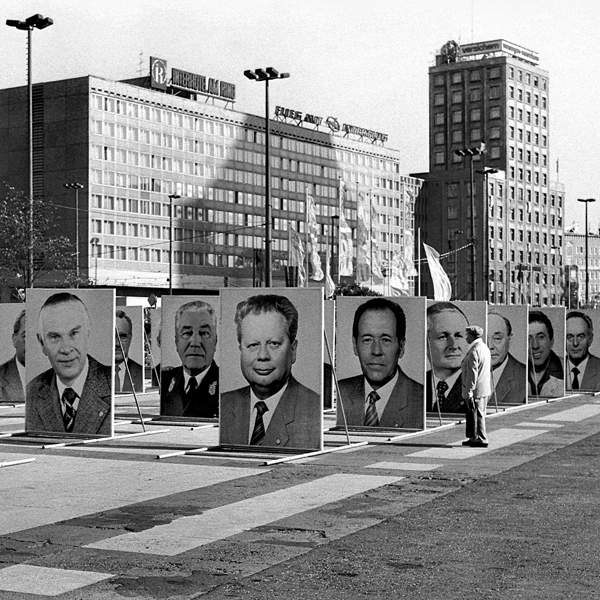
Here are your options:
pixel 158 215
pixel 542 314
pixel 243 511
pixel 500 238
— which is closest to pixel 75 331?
pixel 243 511

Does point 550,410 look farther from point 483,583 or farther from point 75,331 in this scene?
point 483,583

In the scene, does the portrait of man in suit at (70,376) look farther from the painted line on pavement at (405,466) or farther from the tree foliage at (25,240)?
the tree foliage at (25,240)

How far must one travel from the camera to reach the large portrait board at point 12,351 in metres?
26.5

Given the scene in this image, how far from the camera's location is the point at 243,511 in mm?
11977

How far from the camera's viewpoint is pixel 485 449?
59.9ft

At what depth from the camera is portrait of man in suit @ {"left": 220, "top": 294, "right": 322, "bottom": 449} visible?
1702 centimetres

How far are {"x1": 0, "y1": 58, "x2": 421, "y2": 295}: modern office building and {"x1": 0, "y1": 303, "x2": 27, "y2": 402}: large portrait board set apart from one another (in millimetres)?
61591

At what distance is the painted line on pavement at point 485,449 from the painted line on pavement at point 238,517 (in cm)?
271

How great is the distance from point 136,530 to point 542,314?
69.8 feet

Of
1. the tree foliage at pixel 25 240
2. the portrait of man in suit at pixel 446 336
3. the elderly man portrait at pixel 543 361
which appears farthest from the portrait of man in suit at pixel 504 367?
the tree foliage at pixel 25 240

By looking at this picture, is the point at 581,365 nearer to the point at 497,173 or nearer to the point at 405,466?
the point at 405,466

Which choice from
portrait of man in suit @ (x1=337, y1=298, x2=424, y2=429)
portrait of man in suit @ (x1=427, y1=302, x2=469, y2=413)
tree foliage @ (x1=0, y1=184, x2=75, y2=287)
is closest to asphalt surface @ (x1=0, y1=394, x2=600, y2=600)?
portrait of man in suit @ (x1=337, y1=298, x2=424, y2=429)

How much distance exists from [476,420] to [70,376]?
655 centimetres

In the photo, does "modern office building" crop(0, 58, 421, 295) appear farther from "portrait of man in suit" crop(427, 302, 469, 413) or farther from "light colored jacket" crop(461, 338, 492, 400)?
"light colored jacket" crop(461, 338, 492, 400)
